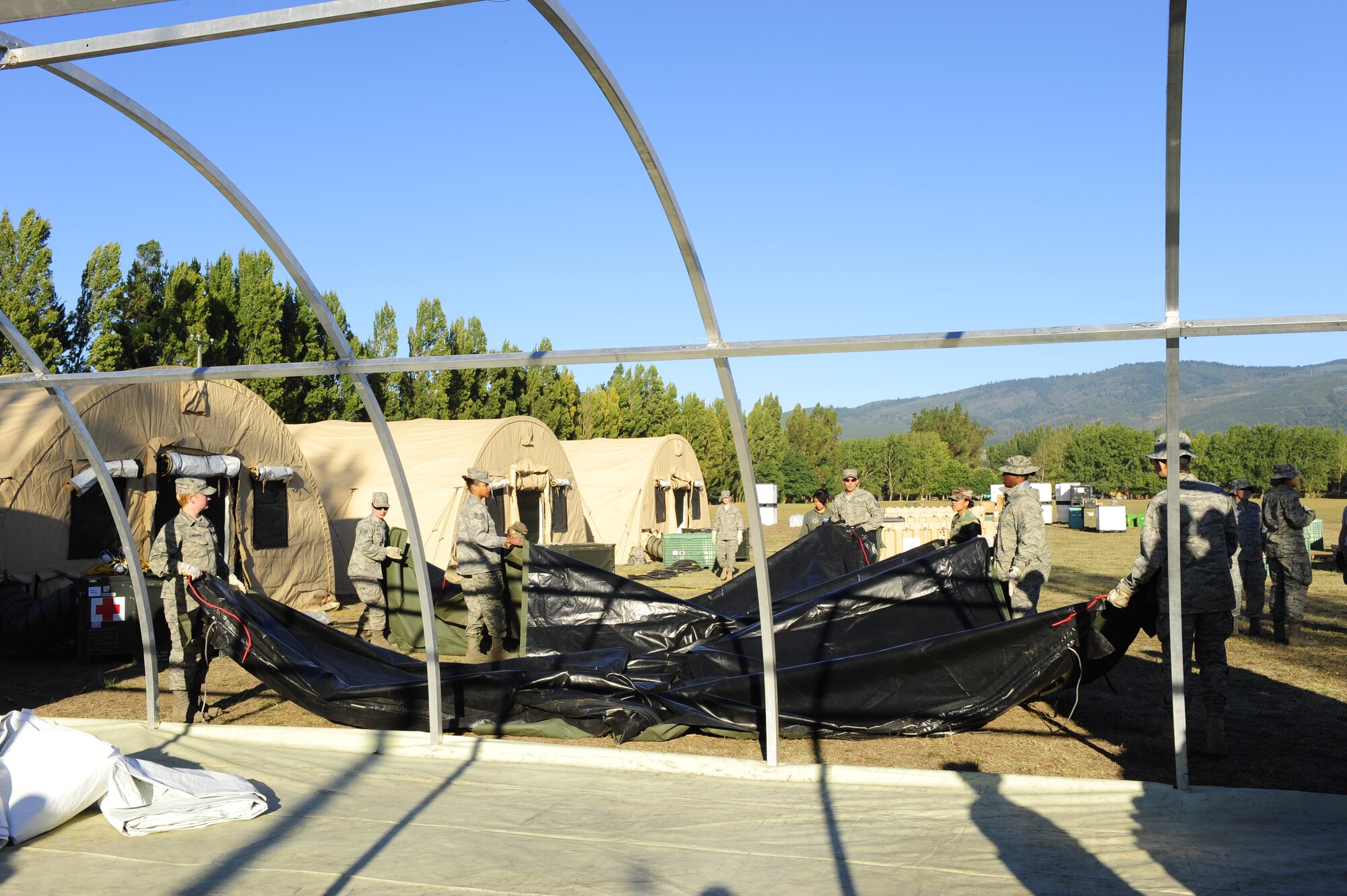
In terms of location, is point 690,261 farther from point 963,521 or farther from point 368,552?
point 368,552

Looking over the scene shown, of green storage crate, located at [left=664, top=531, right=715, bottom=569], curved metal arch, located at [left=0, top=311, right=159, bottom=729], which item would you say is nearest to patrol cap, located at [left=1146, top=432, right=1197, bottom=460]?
curved metal arch, located at [left=0, top=311, right=159, bottom=729]

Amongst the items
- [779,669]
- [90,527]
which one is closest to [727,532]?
[90,527]

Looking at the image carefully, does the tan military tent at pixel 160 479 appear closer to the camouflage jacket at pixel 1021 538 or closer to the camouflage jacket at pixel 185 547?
the camouflage jacket at pixel 185 547

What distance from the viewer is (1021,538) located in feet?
26.5

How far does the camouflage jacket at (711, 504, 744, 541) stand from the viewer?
16547 mm

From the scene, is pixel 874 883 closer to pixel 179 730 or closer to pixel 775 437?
pixel 179 730

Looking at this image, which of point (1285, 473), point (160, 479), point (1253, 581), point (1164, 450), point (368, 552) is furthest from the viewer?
point (160, 479)

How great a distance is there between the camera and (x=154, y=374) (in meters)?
5.83

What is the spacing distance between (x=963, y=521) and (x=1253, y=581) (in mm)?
3292

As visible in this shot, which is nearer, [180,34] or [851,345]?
[180,34]

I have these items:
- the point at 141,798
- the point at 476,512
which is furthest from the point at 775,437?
the point at 141,798

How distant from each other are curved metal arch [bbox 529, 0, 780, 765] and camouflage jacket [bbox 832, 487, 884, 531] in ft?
23.6

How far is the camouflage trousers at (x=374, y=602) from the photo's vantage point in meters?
10.4

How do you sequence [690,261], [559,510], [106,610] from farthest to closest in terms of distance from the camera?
1. [559,510]
2. [106,610]
3. [690,261]
